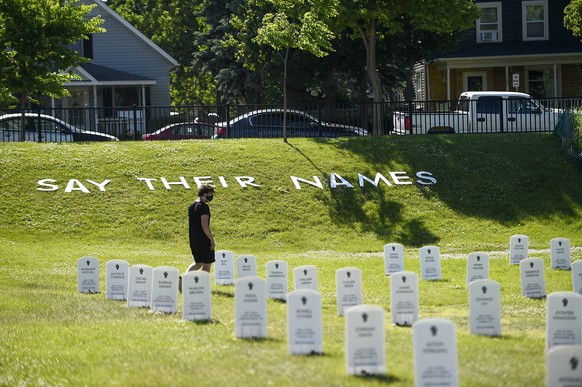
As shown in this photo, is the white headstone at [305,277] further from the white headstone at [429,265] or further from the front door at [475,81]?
the front door at [475,81]

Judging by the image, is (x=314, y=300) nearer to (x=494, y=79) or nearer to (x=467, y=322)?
(x=467, y=322)

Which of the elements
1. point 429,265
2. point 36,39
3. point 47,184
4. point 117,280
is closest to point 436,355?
point 117,280

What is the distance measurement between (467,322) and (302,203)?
15316mm

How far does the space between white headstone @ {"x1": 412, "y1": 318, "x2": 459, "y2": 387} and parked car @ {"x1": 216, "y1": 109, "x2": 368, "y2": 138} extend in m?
26.3

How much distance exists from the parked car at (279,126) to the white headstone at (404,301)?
2188 centimetres

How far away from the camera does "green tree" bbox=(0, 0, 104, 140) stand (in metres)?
30.4

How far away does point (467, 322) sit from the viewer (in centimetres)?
1449

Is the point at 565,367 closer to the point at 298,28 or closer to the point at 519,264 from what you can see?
the point at 519,264

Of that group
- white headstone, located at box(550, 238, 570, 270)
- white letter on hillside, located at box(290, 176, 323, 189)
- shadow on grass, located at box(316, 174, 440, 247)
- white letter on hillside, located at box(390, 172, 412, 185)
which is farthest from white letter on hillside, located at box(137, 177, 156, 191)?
white headstone, located at box(550, 238, 570, 270)

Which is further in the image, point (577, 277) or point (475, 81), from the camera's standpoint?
point (475, 81)

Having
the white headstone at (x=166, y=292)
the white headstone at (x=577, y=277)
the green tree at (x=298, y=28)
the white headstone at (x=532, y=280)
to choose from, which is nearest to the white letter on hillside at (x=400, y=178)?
the green tree at (x=298, y=28)

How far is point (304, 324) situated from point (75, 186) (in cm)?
1993

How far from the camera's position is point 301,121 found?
118 feet

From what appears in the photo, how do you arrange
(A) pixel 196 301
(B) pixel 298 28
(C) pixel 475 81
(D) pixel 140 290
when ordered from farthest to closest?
(C) pixel 475 81
(B) pixel 298 28
(D) pixel 140 290
(A) pixel 196 301
